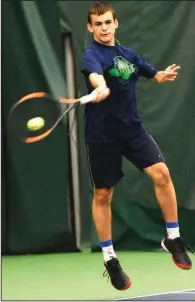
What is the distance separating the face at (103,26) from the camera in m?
4.10

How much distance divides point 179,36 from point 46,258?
204cm

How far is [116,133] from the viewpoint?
4.27 m

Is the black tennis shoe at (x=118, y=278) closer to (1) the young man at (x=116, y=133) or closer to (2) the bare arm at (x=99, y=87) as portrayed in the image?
(1) the young man at (x=116, y=133)

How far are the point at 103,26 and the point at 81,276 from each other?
7.13 feet

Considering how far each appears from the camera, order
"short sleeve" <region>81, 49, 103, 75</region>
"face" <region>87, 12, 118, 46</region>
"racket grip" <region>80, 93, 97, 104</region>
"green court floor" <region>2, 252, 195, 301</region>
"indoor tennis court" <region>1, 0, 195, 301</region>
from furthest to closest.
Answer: "indoor tennis court" <region>1, 0, 195, 301</region> < "green court floor" <region>2, 252, 195, 301</region> < "face" <region>87, 12, 118, 46</region> < "short sleeve" <region>81, 49, 103, 75</region> < "racket grip" <region>80, 93, 97, 104</region>

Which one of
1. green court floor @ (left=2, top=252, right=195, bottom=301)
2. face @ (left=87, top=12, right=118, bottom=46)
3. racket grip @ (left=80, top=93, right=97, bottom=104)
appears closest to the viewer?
racket grip @ (left=80, top=93, right=97, bottom=104)

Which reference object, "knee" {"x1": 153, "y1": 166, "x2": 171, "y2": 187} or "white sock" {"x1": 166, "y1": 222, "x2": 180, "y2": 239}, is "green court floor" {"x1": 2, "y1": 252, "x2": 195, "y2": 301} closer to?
"white sock" {"x1": 166, "y1": 222, "x2": 180, "y2": 239}

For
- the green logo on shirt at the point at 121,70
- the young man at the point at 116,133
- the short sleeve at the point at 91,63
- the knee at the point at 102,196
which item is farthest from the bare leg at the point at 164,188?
the short sleeve at the point at 91,63

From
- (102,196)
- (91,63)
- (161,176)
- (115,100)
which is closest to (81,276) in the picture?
(102,196)

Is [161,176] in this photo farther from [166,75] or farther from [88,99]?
[88,99]

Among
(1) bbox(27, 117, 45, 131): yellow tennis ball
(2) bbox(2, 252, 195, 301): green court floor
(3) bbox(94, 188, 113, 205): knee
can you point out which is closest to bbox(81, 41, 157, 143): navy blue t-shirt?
(3) bbox(94, 188, 113, 205): knee

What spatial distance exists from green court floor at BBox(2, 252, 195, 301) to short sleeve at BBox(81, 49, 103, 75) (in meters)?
1.42

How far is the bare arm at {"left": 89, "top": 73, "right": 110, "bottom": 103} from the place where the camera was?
3.78 metres

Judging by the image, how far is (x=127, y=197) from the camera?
21.9 ft
